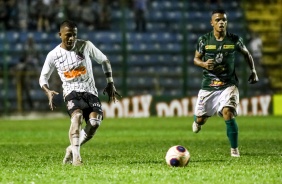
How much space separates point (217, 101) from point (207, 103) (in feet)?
0.71

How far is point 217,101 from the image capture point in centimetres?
1347

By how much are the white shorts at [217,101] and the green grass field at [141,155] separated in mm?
648

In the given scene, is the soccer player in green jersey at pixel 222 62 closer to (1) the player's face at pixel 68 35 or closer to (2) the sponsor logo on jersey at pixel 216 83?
(2) the sponsor logo on jersey at pixel 216 83

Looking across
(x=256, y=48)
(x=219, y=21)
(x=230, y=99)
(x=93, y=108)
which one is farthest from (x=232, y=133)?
(x=256, y=48)

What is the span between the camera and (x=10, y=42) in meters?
30.0

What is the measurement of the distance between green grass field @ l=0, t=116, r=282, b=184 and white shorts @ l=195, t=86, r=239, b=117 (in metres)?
0.65

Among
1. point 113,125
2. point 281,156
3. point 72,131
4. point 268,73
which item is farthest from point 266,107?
point 72,131

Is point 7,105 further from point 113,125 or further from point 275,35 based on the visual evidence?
point 275,35

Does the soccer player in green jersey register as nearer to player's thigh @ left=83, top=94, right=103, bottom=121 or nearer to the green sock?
the green sock

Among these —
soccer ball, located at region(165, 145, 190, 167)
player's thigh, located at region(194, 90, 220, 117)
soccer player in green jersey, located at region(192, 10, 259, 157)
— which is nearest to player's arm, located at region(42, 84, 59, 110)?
soccer ball, located at region(165, 145, 190, 167)

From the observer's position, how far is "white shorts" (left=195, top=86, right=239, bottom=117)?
13.0 m

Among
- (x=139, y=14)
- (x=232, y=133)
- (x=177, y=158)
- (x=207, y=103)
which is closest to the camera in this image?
(x=177, y=158)

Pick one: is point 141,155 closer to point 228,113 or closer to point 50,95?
point 228,113

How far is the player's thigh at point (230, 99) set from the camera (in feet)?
42.6
